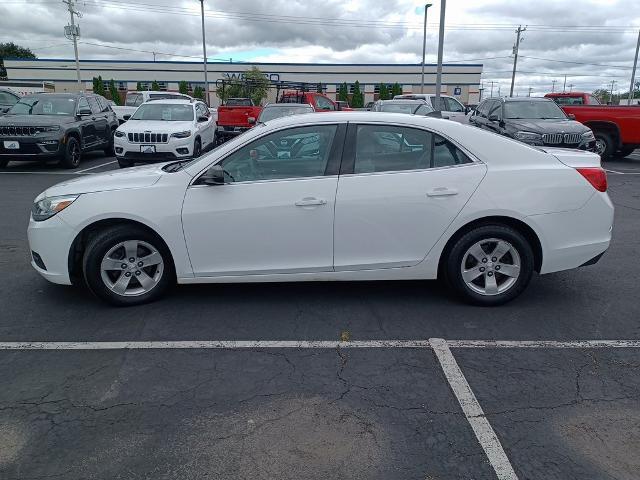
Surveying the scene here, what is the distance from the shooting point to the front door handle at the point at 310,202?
422 centimetres

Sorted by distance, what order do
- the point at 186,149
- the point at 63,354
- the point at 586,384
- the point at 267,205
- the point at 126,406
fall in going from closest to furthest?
1. the point at 126,406
2. the point at 586,384
3. the point at 63,354
4. the point at 267,205
5. the point at 186,149

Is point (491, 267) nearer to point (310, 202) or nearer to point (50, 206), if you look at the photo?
point (310, 202)

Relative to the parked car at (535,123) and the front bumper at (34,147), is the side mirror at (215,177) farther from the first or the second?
the front bumper at (34,147)

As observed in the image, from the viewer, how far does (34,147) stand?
39.5 feet

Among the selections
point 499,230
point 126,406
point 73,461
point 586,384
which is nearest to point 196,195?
point 126,406

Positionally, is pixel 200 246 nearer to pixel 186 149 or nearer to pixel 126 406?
pixel 126 406

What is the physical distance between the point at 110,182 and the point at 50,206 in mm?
523

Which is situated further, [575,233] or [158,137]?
[158,137]

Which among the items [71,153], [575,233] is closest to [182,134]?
[71,153]

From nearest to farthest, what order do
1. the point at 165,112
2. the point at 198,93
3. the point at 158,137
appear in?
the point at 158,137 → the point at 165,112 → the point at 198,93

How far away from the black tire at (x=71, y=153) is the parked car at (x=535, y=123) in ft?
34.7

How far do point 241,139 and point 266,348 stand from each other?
178cm

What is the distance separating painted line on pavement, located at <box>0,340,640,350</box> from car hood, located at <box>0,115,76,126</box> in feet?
32.5

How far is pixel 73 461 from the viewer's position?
8.71ft
